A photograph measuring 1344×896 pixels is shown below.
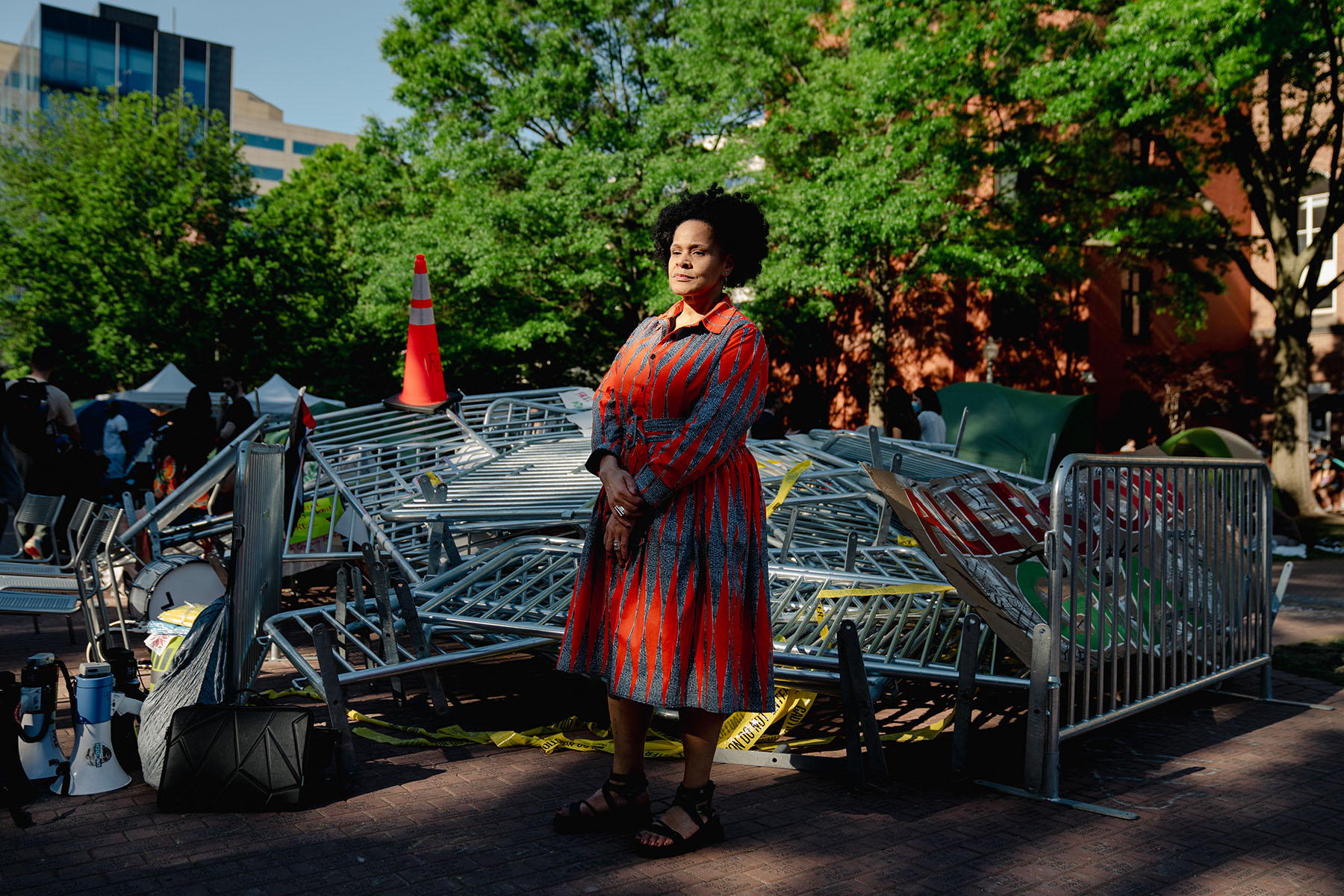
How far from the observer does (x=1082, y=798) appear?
3.58 meters

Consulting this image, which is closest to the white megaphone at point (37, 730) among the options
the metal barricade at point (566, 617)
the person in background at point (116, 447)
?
the metal barricade at point (566, 617)

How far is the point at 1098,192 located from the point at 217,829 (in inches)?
688

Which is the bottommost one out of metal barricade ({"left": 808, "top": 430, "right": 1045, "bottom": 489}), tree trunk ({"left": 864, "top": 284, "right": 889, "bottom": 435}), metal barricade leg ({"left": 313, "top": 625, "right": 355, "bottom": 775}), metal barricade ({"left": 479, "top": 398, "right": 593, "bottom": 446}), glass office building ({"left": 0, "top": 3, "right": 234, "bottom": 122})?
metal barricade leg ({"left": 313, "top": 625, "right": 355, "bottom": 775})

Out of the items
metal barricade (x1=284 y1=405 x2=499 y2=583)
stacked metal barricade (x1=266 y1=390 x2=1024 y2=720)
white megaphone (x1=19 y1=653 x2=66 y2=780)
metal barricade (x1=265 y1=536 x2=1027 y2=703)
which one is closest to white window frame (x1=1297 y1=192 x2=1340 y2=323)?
stacked metal barricade (x1=266 y1=390 x2=1024 y2=720)

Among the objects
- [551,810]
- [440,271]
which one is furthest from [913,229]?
[551,810]

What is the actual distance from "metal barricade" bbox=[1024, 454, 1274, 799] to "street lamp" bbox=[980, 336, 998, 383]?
17554 mm

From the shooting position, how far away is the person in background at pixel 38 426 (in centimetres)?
685

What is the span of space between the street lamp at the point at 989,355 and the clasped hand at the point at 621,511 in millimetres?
20052

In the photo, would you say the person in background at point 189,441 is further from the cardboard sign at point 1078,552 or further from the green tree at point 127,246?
the green tree at point 127,246

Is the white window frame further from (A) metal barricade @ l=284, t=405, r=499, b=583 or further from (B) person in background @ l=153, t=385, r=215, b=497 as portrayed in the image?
(B) person in background @ l=153, t=385, r=215, b=497

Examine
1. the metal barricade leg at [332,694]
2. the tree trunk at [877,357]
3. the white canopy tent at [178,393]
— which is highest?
the tree trunk at [877,357]

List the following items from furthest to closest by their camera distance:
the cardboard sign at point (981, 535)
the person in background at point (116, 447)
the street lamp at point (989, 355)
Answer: the street lamp at point (989, 355), the person in background at point (116, 447), the cardboard sign at point (981, 535)

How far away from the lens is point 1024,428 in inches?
463

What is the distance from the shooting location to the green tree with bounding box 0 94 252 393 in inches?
967
